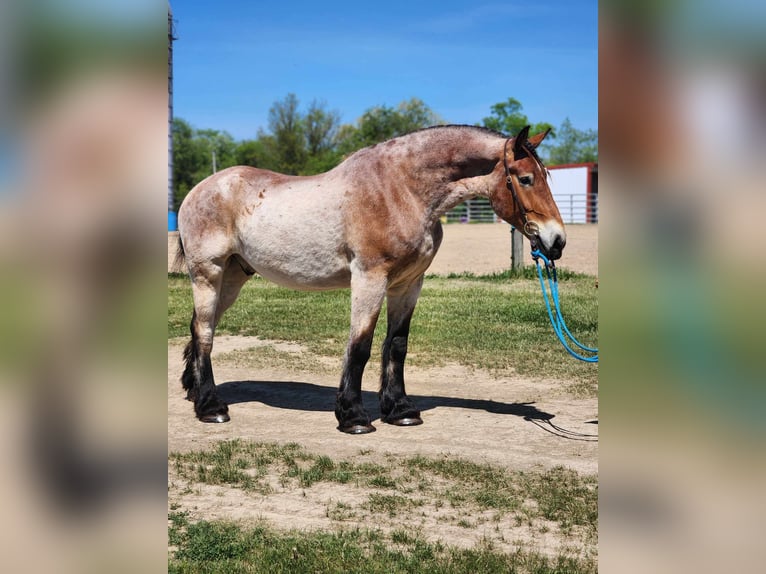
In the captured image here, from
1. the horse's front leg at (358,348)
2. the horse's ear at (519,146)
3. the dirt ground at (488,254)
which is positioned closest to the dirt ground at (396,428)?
the horse's front leg at (358,348)

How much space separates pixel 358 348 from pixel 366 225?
40.6 inches

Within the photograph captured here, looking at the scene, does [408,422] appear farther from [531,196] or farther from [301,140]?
[301,140]

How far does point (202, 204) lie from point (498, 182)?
8.98 feet

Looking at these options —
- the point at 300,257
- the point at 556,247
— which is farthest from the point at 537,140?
the point at 300,257

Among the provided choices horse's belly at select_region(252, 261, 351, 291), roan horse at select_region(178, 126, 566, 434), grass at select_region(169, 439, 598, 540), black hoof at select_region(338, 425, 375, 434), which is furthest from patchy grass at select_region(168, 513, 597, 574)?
horse's belly at select_region(252, 261, 351, 291)

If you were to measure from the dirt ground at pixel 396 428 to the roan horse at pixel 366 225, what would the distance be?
1.08ft

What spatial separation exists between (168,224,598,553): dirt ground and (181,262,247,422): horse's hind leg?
14 centimetres

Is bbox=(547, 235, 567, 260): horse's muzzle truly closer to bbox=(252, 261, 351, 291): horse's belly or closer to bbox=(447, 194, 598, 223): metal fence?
bbox=(252, 261, 351, 291): horse's belly

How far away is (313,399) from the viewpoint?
7.16 m

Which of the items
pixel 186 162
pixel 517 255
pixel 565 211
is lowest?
pixel 517 255

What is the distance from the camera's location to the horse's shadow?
6.63 m

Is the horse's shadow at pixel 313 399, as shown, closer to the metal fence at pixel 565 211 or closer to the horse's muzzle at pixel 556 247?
the horse's muzzle at pixel 556 247

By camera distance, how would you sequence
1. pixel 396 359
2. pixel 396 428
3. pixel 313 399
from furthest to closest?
pixel 313 399
pixel 396 359
pixel 396 428

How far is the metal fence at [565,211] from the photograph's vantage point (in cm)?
3981
